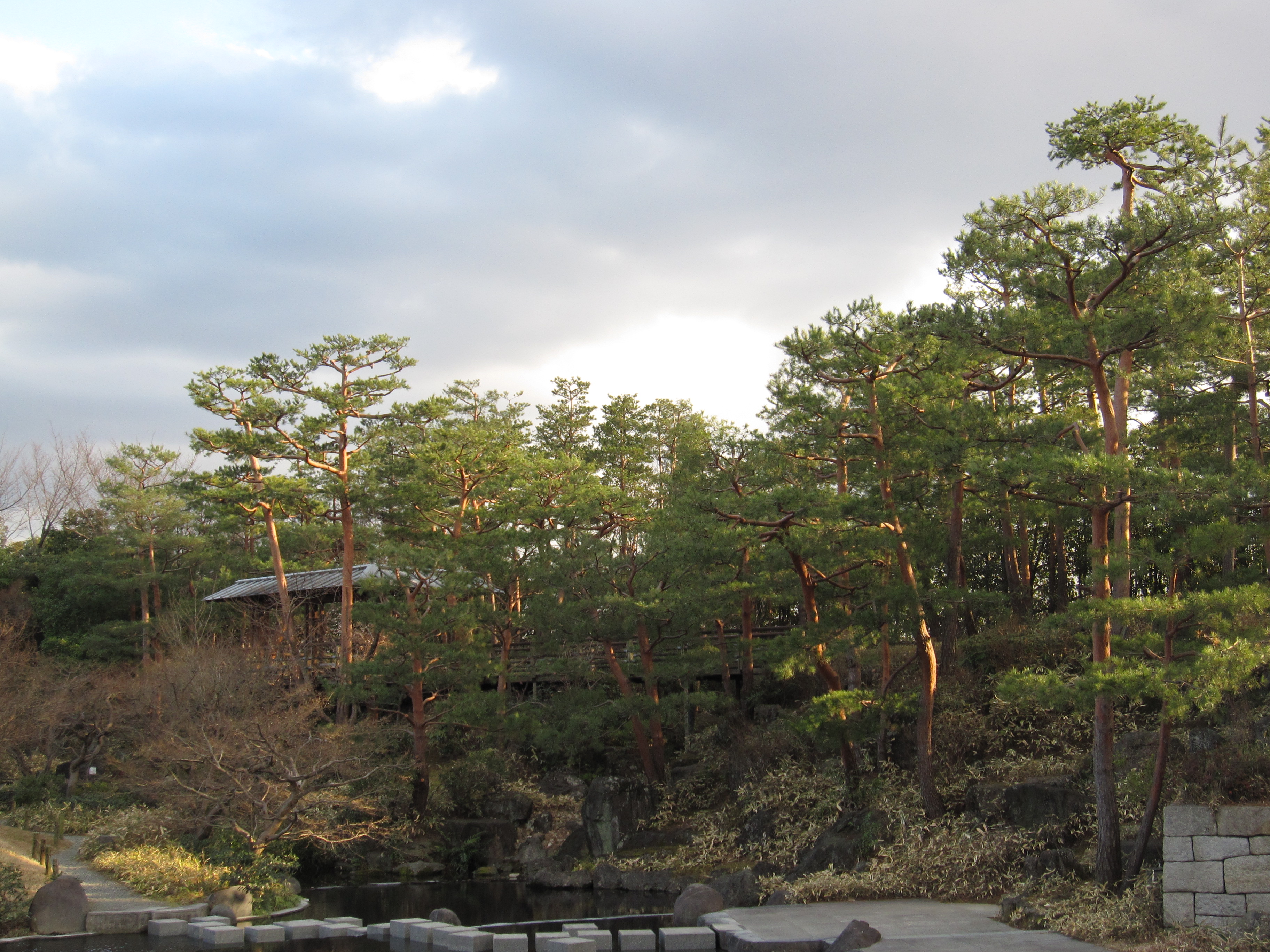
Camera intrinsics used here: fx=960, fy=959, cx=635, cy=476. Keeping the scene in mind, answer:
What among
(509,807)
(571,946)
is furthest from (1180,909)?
(509,807)

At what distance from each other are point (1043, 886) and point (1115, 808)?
44.6 inches

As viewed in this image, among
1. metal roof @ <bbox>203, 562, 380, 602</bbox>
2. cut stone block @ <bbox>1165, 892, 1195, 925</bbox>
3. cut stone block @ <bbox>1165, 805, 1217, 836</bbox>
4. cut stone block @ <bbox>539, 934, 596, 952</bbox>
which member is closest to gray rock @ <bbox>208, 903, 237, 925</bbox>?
cut stone block @ <bbox>539, 934, 596, 952</bbox>

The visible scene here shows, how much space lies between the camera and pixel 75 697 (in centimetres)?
2023

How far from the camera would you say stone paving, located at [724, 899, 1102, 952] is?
8359 mm

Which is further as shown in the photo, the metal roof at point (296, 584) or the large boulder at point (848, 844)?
the metal roof at point (296, 584)

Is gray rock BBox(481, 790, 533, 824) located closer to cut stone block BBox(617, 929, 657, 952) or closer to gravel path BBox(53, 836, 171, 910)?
gravel path BBox(53, 836, 171, 910)

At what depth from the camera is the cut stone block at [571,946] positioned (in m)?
9.50

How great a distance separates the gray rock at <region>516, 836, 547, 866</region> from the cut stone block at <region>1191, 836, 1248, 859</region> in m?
11.6

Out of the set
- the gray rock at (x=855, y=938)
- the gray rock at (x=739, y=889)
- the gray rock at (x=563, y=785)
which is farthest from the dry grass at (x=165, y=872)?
the gray rock at (x=855, y=938)

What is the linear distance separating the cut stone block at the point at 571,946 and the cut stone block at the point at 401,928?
2198 mm

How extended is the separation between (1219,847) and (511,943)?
22.1 ft

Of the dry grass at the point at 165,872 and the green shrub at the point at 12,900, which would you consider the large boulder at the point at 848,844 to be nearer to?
the dry grass at the point at 165,872

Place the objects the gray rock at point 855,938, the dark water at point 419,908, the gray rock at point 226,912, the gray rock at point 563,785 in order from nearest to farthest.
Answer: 1. the gray rock at point 855,938
2. the dark water at point 419,908
3. the gray rock at point 226,912
4. the gray rock at point 563,785

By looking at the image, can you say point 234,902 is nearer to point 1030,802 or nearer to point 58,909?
point 58,909
